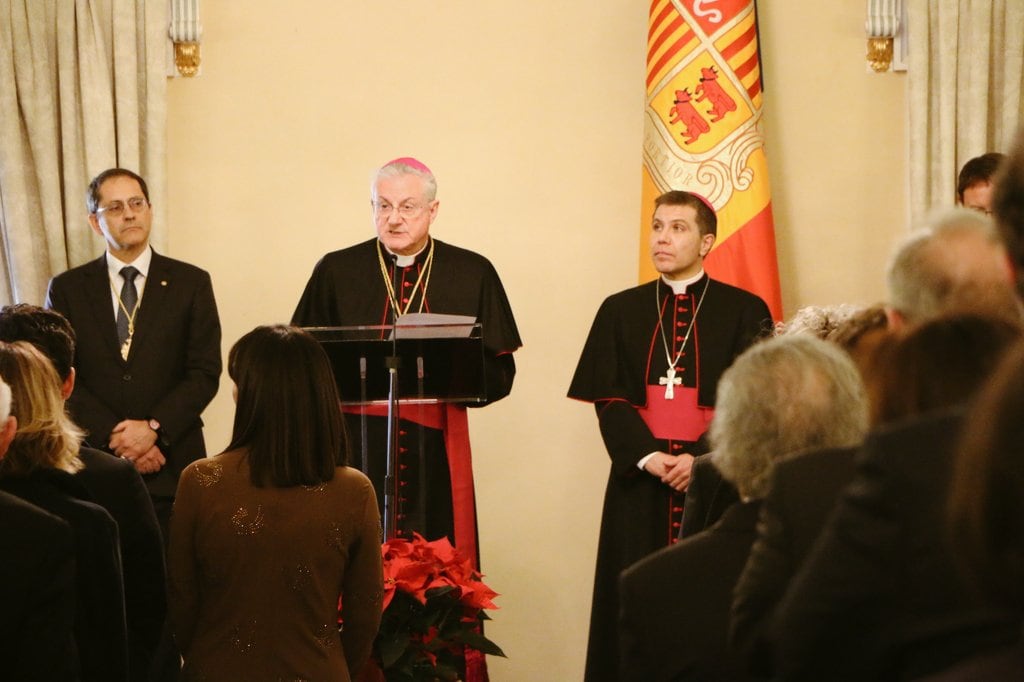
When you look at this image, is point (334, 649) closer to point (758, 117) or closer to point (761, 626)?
point (761, 626)

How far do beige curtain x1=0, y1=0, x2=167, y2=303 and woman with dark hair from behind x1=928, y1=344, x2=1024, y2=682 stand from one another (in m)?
5.22

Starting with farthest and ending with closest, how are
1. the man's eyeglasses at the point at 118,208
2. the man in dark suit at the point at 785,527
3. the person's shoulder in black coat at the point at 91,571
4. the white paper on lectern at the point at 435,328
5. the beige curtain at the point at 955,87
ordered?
the beige curtain at the point at 955,87 → the man's eyeglasses at the point at 118,208 → the white paper on lectern at the point at 435,328 → the person's shoulder in black coat at the point at 91,571 → the man in dark suit at the point at 785,527

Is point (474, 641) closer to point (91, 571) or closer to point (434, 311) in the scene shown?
point (91, 571)

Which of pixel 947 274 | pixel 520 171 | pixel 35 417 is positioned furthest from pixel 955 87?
pixel 35 417

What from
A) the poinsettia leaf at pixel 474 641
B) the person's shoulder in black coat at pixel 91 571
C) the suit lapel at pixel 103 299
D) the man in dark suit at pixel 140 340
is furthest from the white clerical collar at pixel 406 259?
the person's shoulder in black coat at pixel 91 571

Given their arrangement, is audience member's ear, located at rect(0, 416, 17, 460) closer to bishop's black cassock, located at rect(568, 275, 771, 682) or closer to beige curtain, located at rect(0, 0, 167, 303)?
bishop's black cassock, located at rect(568, 275, 771, 682)

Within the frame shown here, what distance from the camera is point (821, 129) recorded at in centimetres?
650

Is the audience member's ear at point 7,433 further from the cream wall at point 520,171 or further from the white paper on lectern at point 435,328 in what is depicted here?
the cream wall at point 520,171

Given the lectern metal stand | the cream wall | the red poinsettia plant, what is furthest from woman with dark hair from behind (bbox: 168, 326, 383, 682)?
the cream wall

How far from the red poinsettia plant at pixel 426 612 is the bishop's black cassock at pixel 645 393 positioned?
1.23 m

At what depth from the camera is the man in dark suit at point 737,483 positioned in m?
2.27

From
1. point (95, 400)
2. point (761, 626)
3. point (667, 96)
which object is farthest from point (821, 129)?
point (761, 626)

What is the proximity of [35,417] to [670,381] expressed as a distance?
2.72 metres

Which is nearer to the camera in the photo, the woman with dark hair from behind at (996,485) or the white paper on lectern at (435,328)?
the woman with dark hair from behind at (996,485)
